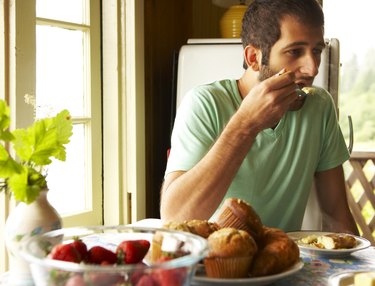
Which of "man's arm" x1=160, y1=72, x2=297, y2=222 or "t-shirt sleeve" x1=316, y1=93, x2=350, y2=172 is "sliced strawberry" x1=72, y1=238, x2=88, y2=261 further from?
"t-shirt sleeve" x1=316, y1=93, x2=350, y2=172

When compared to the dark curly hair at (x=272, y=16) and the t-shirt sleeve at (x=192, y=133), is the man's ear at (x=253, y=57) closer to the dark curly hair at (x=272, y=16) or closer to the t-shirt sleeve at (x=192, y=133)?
the dark curly hair at (x=272, y=16)

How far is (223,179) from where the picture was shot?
4.44ft

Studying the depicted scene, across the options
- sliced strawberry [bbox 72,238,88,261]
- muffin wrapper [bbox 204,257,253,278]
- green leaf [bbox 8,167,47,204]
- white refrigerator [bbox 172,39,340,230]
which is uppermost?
white refrigerator [bbox 172,39,340,230]

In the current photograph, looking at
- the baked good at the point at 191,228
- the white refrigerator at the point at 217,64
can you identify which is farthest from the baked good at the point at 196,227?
the white refrigerator at the point at 217,64

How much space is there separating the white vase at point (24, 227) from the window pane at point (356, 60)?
2.12 metres

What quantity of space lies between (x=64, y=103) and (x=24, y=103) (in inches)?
12.2

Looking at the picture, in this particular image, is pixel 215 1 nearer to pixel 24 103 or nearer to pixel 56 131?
pixel 24 103

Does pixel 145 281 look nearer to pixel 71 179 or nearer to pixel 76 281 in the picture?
pixel 76 281

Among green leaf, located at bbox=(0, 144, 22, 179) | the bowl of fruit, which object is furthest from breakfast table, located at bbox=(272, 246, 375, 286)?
green leaf, located at bbox=(0, 144, 22, 179)

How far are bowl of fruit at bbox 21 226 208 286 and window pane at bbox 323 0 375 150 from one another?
7.07ft

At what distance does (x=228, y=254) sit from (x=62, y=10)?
55.4 inches

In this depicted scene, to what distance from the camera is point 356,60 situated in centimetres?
288

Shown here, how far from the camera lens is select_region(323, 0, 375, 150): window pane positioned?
8.96 ft

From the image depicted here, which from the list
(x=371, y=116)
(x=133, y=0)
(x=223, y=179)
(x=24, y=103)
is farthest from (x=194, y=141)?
(x=371, y=116)
